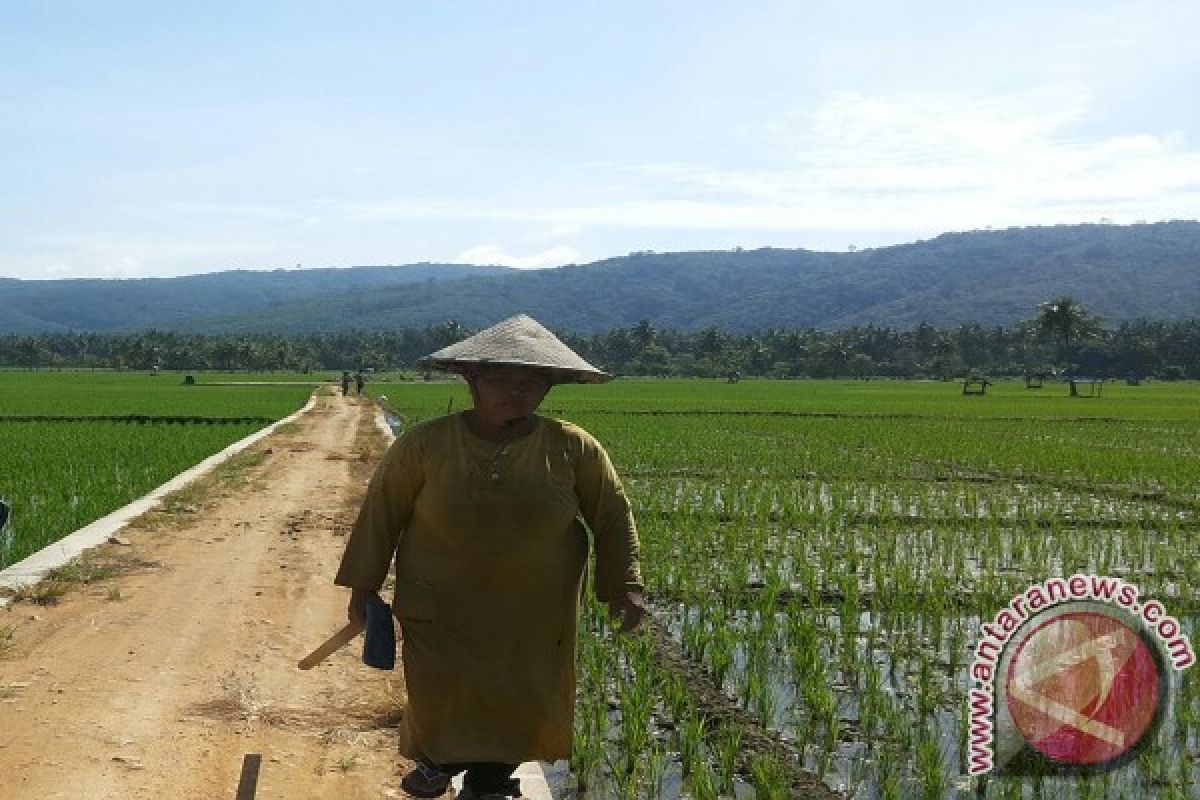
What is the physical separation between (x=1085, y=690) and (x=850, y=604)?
1.94m

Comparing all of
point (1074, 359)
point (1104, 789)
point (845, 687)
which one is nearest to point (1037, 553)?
point (845, 687)

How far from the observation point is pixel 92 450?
54.1ft

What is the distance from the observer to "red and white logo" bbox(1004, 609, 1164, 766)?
4352 millimetres

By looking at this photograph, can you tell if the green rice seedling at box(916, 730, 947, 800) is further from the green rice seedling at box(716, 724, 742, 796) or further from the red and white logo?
the green rice seedling at box(716, 724, 742, 796)

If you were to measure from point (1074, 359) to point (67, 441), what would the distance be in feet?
286

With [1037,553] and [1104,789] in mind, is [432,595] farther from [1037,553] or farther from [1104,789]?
[1037,553]

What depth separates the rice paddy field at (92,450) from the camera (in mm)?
9477

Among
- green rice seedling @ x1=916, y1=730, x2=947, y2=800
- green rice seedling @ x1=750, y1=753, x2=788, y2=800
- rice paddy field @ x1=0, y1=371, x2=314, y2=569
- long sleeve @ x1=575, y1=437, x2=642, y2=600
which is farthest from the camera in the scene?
rice paddy field @ x1=0, y1=371, x2=314, y2=569

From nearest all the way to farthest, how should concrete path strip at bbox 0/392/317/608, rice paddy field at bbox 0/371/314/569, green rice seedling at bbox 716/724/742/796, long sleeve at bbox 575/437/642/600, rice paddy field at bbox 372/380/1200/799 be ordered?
long sleeve at bbox 575/437/642/600, green rice seedling at bbox 716/724/742/796, rice paddy field at bbox 372/380/1200/799, concrete path strip at bbox 0/392/317/608, rice paddy field at bbox 0/371/314/569

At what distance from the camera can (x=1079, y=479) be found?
1480 cm

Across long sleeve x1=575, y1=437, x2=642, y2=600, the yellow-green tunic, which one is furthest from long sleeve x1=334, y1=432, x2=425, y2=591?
long sleeve x1=575, y1=437, x2=642, y2=600

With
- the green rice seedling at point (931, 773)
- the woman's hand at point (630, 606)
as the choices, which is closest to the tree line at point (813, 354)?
the green rice seedling at point (931, 773)

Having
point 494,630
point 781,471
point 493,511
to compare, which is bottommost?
point 781,471

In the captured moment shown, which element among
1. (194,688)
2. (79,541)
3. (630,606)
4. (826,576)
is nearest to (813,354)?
(826,576)
